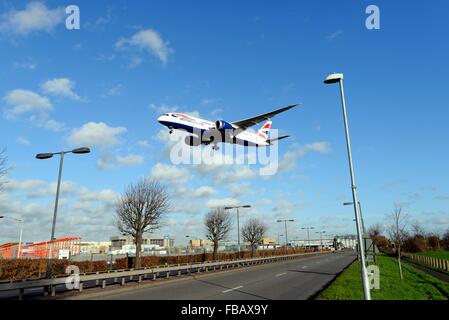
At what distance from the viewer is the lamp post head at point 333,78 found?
13.8m

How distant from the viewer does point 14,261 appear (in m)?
28.9

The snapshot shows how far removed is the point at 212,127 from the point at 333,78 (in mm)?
20718

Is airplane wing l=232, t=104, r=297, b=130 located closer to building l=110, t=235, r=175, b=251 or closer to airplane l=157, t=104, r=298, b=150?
airplane l=157, t=104, r=298, b=150

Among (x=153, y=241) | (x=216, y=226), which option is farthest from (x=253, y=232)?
(x=153, y=241)

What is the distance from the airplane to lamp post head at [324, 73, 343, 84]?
14972mm

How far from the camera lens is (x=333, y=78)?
45.4 ft

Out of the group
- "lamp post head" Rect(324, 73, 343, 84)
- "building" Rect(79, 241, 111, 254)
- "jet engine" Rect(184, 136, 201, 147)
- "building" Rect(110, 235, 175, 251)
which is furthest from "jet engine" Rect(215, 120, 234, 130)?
"building" Rect(110, 235, 175, 251)

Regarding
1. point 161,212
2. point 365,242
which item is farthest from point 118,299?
point 161,212

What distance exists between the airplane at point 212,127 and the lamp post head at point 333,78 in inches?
589

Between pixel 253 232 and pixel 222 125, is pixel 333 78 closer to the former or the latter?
pixel 222 125

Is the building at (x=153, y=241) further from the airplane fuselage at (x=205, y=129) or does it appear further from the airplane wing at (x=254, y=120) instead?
the airplane wing at (x=254, y=120)

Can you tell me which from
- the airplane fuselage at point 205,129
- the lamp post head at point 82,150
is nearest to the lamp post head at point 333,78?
the lamp post head at point 82,150
